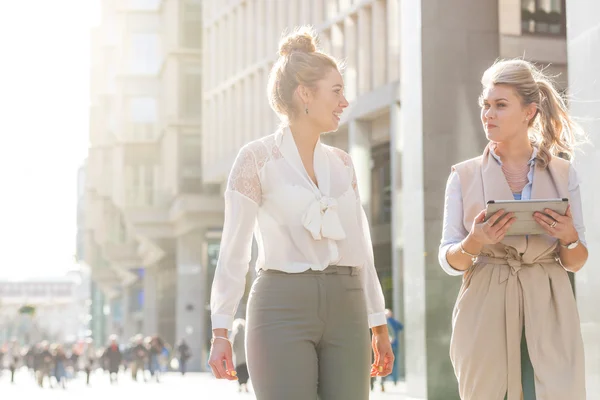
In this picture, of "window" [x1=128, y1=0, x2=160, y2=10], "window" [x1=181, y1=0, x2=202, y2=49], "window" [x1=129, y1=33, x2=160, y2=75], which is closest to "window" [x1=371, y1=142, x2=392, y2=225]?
"window" [x1=181, y1=0, x2=202, y2=49]

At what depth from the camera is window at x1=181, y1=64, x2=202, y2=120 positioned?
59.4 metres

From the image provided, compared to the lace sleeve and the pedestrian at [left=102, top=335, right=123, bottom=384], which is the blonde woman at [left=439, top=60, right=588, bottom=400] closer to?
the lace sleeve

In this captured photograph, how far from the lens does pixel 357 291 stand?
443 cm

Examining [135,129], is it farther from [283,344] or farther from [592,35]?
[283,344]

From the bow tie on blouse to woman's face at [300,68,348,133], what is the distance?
30cm

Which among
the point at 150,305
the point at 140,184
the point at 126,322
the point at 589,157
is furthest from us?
the point at 126,322

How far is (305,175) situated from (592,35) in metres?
5.43

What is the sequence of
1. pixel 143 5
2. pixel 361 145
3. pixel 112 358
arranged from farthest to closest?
pixel 143 5
pixel 112 358
pixel 361 145

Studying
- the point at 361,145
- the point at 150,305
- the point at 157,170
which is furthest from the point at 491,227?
the point at 150,305

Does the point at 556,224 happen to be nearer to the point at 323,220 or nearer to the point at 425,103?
the point at 323,220

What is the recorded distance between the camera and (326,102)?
4.57m

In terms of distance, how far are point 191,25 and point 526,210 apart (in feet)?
186

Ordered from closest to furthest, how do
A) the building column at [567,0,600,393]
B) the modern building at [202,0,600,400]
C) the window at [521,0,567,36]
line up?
the building column at [567,0,600,393]
the modern building at [202,0,600,400]
the window at [521,0,567,36]

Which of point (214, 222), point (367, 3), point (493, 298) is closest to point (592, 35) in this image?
point (493, 298)
